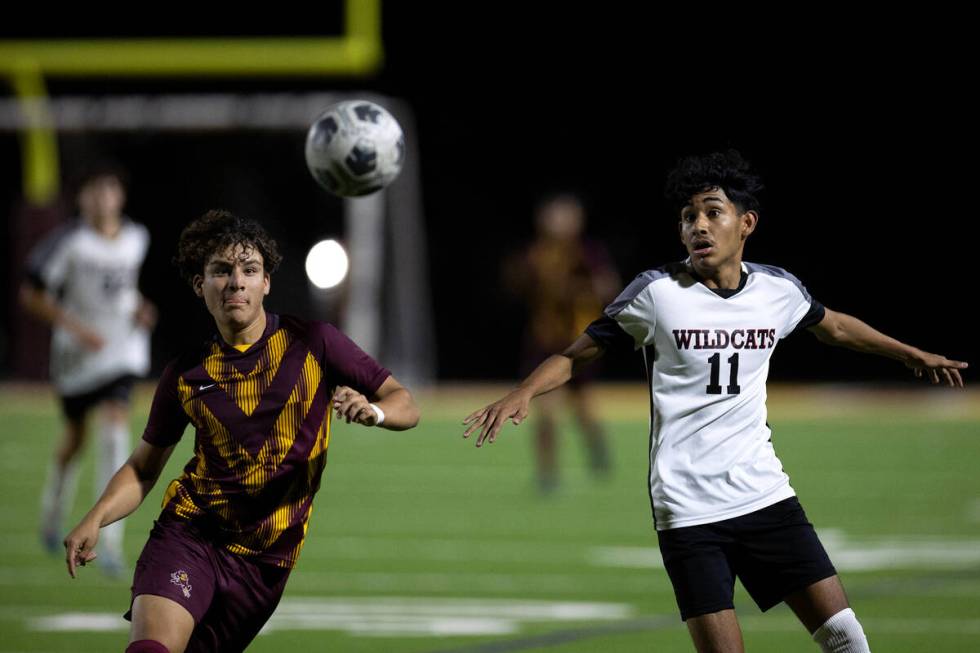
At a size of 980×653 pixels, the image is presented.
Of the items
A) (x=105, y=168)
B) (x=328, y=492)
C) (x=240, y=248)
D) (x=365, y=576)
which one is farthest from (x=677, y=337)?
(x=328, y=492)

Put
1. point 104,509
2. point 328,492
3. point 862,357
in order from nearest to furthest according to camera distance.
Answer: point 104,509 → point 328,492 → point 862,357

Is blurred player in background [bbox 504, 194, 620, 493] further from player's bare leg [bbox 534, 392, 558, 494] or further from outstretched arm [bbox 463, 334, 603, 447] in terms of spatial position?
outstretched arm [bbox 463, 334, 603, 447]

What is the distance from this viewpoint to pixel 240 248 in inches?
184

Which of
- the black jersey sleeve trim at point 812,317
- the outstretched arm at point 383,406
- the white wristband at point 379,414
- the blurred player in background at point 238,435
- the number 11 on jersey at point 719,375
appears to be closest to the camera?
the outstretched arm at point 383,406

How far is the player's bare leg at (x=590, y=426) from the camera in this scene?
12.6 meters

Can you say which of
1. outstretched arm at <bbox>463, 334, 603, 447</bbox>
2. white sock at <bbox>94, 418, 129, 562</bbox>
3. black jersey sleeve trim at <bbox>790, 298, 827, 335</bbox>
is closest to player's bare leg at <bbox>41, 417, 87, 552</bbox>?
white sock at <bbox>94, 418, 129, 562</bbox>

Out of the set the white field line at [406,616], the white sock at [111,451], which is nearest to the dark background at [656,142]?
the white sock at [111,451]

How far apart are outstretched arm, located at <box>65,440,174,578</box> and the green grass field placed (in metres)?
2.08

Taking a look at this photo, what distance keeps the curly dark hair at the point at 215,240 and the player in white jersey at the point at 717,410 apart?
833 mm

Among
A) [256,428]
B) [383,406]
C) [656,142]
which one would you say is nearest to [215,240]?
[256,428]

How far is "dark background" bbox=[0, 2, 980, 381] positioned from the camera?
950 inches

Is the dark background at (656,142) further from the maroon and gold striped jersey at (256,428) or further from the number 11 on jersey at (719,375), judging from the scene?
the number 11 on jersey at (719,375)

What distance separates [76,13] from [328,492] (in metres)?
15.2

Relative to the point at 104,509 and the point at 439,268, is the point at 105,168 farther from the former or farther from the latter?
the point at 439,268
